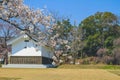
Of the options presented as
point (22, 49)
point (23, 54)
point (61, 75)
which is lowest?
point (61, 75)

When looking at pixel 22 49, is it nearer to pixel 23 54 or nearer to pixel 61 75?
pixel 23 54

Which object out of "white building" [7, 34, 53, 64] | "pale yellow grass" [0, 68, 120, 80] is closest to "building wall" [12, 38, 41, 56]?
"white building" [7, 34, 53, 64]

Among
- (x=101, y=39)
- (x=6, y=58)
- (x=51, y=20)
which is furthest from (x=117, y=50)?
(x=51, y=20)

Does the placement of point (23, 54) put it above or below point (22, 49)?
below

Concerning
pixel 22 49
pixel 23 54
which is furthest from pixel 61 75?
pixel 22 49

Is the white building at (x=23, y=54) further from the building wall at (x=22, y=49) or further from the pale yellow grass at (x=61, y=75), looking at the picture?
the pale yellow grass at (x=61, y=75)

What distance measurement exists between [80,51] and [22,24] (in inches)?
2023

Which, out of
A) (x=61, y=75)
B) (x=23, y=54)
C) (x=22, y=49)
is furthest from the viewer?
(x=22, y=49)


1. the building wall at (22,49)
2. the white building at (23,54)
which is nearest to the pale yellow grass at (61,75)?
the white building at (23,54)

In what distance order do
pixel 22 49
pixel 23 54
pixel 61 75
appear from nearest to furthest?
pixel 61 75 < pixel 23 54 < pixel 22 49

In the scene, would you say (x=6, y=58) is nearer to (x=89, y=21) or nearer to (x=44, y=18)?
(x=89, y=21)

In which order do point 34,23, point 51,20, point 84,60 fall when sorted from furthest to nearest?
1. point 84,60
2. point 51,20
3. point 34,23

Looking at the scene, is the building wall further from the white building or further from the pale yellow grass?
the pale yellow grass

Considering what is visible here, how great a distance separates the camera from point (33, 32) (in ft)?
27.0
